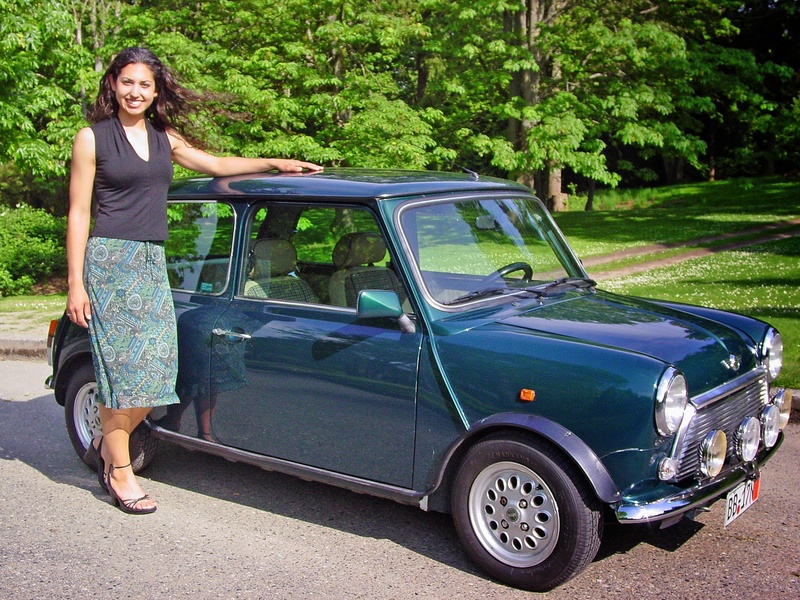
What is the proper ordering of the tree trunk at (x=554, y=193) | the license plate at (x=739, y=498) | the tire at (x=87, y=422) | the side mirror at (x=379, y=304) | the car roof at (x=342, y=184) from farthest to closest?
the tree trunk at (x=554, y=193)
the tire at (x=87, y=422)
the car roof at (x=342, y=184)
the side mirror at (x=379, y=304)
the license plate at (x=739, y=498)

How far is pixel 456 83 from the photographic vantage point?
1822 cm

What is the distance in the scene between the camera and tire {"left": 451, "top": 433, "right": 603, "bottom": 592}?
3666 millimetres

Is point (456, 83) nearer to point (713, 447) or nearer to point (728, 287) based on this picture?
point (728, 287)

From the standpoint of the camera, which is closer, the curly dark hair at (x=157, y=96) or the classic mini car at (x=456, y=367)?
the classic mini car at (x=456, y=367)

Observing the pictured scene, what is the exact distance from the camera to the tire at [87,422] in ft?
17.5

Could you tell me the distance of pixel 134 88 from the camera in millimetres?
4641

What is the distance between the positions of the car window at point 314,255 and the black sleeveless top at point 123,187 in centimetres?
54

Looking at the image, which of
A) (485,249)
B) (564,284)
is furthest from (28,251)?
(564,284)

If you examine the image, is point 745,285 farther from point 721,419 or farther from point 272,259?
point 272,259

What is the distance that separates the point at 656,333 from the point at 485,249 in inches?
42.8

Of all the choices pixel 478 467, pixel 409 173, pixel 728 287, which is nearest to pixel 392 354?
pixel 478 467

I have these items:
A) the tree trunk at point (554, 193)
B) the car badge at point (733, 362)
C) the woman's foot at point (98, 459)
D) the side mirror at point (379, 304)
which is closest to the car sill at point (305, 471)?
the woman's foot at point (98, 459)

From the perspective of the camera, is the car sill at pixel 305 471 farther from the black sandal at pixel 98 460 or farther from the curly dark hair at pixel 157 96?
the curly dark hair at pixel 157 96

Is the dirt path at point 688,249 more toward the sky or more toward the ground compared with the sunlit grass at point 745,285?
more toward the ground
